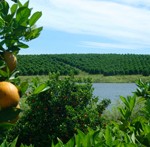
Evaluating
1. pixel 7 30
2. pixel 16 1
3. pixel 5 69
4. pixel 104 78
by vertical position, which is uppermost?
pixel 16 1

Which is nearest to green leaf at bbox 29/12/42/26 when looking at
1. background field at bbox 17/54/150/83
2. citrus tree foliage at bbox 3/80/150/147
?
citrus tree foliage at bbox 3/80/150/147

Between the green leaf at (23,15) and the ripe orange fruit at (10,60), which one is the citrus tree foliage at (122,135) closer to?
the ripe orange fruit at (10,60)

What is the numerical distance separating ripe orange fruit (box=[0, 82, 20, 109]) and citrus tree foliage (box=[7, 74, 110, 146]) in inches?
266

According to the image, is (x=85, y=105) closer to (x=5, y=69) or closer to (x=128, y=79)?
(x=5, y=69)

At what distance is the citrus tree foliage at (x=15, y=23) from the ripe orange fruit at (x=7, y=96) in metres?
0.29

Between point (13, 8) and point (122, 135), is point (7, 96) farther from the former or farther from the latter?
point (122, 135)

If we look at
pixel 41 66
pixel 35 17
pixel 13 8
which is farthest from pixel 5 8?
pixel 41 66

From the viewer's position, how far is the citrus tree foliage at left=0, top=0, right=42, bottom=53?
5.63 feet

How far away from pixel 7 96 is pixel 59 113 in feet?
24.1

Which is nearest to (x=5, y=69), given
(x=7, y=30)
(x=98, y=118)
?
(x=7, y=30)

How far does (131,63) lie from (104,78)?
922 cm

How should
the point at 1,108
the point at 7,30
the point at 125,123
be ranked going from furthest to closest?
the point at 125,123 → the point at 7,30 → the point at 1,108

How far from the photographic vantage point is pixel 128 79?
222 feet

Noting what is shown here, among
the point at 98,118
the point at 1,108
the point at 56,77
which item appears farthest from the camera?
the point at 56,77
